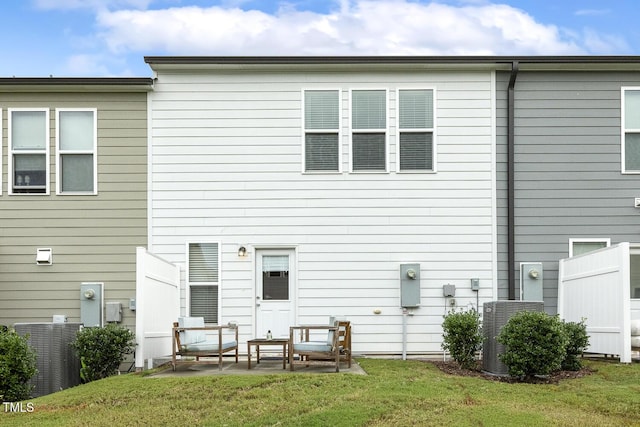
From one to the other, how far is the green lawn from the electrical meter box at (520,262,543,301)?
2669 millimetres

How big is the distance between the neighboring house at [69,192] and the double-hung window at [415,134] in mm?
4279

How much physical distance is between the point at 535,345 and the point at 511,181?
→ 377 centimetres

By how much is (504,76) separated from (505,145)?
1.17 meters

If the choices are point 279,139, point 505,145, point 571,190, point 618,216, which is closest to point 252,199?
point 279,139

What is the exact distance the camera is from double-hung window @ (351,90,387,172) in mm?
12094

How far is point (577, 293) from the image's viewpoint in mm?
11484

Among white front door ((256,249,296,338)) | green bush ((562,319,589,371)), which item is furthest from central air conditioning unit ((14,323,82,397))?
green bush ((562,319,589,371))

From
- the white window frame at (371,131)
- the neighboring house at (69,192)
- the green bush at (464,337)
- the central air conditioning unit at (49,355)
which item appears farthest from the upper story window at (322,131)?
the central air conditioning unit at (49,355)

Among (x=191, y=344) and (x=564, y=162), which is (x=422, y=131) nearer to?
(x=564, y=162)

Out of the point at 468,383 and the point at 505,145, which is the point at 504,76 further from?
the point at 468,383

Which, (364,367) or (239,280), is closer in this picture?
(364,367)

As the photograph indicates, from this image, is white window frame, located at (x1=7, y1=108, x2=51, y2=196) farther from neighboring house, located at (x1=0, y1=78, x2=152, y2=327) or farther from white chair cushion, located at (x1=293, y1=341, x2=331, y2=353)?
white chair cushion, located at (x1=293, y1=341, x2=331, y2=353)

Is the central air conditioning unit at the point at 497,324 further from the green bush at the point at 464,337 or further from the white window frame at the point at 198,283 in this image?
the white window frame at the point at 198,283

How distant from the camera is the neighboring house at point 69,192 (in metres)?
11.8
